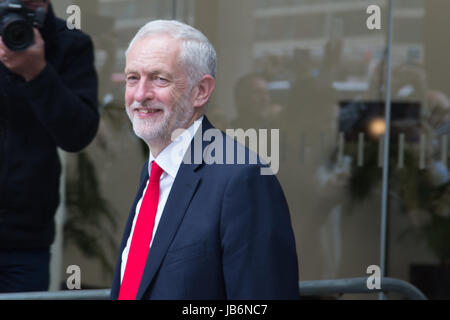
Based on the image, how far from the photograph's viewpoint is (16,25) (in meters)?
2.78

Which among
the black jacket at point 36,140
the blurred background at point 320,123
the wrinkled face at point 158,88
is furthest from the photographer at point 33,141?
the blurred background at point 320,123

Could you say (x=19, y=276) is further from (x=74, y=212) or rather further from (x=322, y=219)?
(x=322, y=219)

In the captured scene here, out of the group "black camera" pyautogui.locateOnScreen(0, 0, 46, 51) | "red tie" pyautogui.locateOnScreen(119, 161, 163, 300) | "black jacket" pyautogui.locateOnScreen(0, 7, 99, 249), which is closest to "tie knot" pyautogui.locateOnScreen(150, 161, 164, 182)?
"red tie" pyautogui.locateOnScreen(119, 161, 163, 300)

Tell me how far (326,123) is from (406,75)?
63 cm

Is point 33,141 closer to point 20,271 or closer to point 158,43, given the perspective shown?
point 20,271

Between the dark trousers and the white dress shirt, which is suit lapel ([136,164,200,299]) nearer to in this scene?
the white dress shirt

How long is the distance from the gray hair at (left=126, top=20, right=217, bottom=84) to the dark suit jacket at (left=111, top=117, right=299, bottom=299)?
262 mm

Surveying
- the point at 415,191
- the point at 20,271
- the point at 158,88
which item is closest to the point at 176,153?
the point at 158,88

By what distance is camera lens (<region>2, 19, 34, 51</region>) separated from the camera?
277 cm

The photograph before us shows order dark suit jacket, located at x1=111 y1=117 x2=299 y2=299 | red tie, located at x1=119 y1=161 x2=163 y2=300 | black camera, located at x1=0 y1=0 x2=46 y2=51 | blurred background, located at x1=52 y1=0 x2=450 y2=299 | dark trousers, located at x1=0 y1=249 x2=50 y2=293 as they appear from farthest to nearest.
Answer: blurred background, located at x1=52 y1=0 x2=450 y2=299
dark trousers, located at x1=0 y1=249 x2=50 y2=293
black camera, located at x1=0 y1=0 x2=46 y2=51
red tie, located at x1=119 y1=161 x2=163 y2=300
dark suit jacket, located at x1=111 y1=117 x2=299 y2=299

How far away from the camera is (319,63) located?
525cm

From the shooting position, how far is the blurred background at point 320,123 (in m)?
5.12
